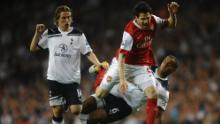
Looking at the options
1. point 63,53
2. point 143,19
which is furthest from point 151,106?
point 63,53

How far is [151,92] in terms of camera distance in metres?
11.7

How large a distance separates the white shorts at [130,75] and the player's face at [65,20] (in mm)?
1013

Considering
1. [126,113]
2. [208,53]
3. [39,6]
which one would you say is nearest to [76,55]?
[126,113]

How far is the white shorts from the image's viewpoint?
472 inches

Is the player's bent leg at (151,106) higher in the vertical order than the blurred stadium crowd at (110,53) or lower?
higher

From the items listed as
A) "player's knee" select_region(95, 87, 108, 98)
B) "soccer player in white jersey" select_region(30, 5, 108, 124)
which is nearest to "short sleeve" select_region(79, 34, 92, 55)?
"soccer player in white jersey" select_region(30, 5, 108, 124)

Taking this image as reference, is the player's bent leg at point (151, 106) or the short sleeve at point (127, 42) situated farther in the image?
the short sleeve at point (127, 42)

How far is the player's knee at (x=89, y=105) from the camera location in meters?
12.1

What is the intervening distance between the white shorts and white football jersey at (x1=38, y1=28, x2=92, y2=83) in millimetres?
500

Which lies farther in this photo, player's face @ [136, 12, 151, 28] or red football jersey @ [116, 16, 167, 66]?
red football jersey @ [116, 16, 167, 66]

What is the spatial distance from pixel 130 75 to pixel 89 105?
0.82m

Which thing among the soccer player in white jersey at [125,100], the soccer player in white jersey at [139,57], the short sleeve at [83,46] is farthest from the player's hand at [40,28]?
the soccer player in white jersey at [125,100]

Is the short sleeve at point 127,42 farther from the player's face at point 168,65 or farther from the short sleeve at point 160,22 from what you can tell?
the player's face at point 168,65

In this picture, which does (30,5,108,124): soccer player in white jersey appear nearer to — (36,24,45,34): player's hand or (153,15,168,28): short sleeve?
(36,24,45,34): player's hand
